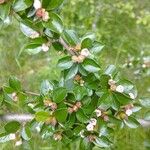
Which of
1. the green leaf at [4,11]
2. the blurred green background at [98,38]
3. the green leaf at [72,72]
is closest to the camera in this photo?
the green leaf at [4,11]

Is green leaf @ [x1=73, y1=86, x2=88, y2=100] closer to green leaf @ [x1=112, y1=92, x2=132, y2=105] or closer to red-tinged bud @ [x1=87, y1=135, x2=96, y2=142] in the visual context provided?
green leaf @ [x1=112, y1=92, x2=132, y2=105]

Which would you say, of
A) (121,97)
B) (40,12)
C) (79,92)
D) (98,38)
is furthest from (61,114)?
(98,38)

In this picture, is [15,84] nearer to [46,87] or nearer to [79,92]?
[46,87]

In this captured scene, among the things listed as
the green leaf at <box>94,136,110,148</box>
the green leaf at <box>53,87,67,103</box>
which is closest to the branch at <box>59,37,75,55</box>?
the green leaf at <box>53,87,67,103</box>

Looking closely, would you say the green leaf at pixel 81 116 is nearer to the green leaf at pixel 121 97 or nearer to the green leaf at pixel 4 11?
the green leaf at pixel 121 97

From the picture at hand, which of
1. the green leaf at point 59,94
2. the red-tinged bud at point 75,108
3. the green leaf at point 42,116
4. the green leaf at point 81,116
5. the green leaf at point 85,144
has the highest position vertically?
the green leaf at point 59,94

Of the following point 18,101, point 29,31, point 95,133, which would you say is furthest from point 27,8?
point 95,133

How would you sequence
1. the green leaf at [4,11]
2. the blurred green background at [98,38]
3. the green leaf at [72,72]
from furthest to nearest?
1. the blurred green background at [98,38]
2. the green leaf at [72,72]
3. the green leaf at [4,11]

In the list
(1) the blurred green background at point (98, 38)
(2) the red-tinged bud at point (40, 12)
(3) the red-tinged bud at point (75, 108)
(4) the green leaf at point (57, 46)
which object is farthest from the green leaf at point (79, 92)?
(1) the blurred green background at point (98, 38)
